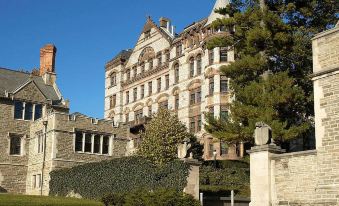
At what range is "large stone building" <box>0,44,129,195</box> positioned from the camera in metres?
38.8

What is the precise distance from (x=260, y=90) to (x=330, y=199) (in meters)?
10.7

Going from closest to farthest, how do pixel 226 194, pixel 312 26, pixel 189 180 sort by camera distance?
1. pixel 189 180
2. pixel 226 194
3. pixel 312 26

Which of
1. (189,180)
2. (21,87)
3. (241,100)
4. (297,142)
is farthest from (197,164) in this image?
(21,87)

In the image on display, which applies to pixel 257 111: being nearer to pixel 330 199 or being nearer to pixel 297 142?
pixel 330 199

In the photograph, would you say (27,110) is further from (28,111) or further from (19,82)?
(19,82)

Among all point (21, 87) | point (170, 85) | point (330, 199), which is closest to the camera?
point (330, 199)

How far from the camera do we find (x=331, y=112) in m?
17.5

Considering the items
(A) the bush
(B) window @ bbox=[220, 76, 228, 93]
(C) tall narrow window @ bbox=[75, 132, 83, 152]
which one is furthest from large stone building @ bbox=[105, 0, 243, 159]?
(A) the bush

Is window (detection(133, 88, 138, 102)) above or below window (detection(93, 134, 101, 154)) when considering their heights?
above

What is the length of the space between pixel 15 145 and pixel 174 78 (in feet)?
59.8

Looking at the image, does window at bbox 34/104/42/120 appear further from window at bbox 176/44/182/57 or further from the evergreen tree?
the evergreen tree

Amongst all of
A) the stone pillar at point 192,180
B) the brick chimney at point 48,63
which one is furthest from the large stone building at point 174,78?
the stone pillar at point 192,180

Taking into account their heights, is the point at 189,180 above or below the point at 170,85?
below

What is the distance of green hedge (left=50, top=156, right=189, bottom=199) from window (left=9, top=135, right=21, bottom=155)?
23.7 ft
